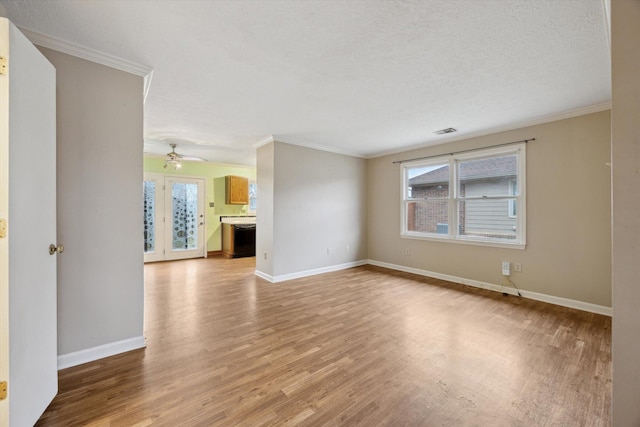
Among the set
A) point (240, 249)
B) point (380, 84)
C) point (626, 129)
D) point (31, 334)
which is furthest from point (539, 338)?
point (240, 249)

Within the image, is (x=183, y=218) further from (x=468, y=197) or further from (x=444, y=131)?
(x=468, y=197)

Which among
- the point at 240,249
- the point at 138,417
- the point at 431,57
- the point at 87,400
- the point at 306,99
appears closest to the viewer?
the point at 138,417

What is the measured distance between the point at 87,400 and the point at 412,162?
202 inches

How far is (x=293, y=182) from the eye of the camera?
458cm

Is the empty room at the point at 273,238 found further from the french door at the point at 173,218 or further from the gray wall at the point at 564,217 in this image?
the french door at the point at 173,218

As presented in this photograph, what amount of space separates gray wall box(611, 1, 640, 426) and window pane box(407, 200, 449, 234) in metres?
3.81

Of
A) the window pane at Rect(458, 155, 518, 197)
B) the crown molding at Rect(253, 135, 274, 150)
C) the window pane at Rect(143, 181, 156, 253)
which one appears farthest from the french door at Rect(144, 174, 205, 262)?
the window pane at Rect(458, 155, 518, 197)

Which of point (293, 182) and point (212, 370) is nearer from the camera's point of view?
point (212, 370)

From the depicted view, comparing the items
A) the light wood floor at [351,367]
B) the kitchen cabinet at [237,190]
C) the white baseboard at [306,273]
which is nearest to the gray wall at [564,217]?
the light wood floor at [351,367]

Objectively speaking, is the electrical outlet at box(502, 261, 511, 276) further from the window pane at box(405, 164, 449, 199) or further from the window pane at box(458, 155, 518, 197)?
the window pane at box(405, 164, 449, 199)

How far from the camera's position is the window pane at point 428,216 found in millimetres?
4559

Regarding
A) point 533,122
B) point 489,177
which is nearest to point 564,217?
point 489,177

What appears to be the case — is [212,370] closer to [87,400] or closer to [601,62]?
[87,400]

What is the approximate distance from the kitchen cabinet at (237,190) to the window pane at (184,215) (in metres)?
0.82
